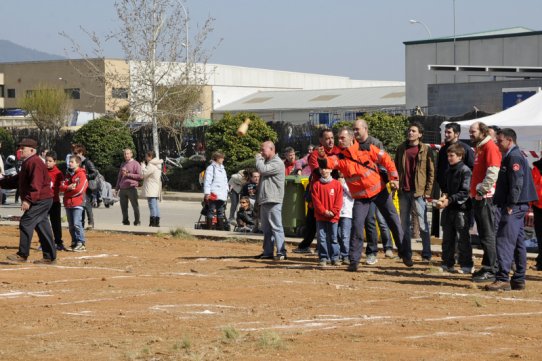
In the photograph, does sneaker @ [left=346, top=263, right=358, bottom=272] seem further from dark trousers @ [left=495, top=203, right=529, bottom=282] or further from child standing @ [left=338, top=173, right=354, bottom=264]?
dark trousers @ [left=495, top=203, right=529, bottom=282]

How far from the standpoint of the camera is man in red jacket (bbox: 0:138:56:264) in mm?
16172

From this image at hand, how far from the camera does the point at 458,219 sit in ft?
47.6

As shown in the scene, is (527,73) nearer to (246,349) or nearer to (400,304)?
(400,304)

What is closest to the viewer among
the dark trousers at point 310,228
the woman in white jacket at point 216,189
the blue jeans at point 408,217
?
the blue jeans at point 408,217

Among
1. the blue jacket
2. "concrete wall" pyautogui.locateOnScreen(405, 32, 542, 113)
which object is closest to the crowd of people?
the blue jacket

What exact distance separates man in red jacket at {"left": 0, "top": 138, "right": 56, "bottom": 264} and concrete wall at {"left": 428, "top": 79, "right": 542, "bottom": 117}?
27.5m

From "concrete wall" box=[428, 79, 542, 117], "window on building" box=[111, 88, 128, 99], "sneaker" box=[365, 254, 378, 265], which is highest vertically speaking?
"window on building" box=[111, 88, 128, 99]

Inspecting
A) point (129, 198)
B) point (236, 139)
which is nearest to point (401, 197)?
point (129, 198)

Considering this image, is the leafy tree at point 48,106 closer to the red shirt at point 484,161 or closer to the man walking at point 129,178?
the man walking at point 129,178

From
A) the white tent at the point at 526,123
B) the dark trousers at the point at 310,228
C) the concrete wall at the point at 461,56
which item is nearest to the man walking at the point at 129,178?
the dark trousers at the point at 310,228

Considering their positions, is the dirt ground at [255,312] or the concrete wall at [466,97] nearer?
the dirt ground at [255,312]

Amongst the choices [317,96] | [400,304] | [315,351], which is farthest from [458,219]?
[317,96]

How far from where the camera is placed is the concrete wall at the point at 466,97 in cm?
4206

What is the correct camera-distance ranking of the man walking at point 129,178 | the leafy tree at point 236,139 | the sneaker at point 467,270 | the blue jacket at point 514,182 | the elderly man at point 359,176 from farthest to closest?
the leafy tree at point 236,139 < the man walking at point 129,178 < the elderly man at point 359,176 < the sneaker at point 467,270 < the blue jacket at point 514,182
